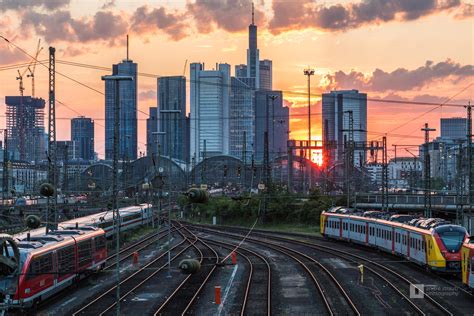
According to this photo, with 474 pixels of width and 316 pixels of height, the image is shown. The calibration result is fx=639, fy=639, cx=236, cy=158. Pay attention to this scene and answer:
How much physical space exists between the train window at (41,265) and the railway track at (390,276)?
56.4 feet

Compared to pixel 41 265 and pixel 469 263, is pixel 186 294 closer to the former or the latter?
pixel 41 265

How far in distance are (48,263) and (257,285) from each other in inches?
464

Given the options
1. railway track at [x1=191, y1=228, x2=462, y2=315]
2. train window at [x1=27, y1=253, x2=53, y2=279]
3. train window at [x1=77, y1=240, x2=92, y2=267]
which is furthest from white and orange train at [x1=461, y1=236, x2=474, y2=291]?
train window at [x1=77, y1=240, x2=92, y2=267]

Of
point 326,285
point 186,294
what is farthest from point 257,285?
point 186,294

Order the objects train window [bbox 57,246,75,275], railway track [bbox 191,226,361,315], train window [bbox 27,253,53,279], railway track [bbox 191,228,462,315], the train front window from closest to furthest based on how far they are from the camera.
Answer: train window [bbox 27,253,53,279], railway track [bbox 191,228,462,315], railway track [bbox 191,226,361,315], train window [bbox 57,246,75,275], the train front window

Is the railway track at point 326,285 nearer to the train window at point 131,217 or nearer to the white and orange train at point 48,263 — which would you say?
the white and orange train at point 48,263

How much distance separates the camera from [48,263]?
30.7 meters

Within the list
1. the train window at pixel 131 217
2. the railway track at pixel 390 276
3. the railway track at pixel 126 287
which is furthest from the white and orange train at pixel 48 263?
the train window at pixel 131 217

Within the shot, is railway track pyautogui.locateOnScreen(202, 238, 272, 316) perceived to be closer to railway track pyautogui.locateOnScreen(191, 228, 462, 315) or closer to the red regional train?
railway track pyautogui.locateOnScreen(191, 228, 462, 315)

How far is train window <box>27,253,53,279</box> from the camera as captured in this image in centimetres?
2848

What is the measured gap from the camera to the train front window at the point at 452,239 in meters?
36.1

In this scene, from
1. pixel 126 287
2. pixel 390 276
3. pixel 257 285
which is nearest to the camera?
pixel 126 287

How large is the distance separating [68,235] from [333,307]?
15801 mm

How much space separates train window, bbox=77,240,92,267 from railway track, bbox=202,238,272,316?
945 centimetres
